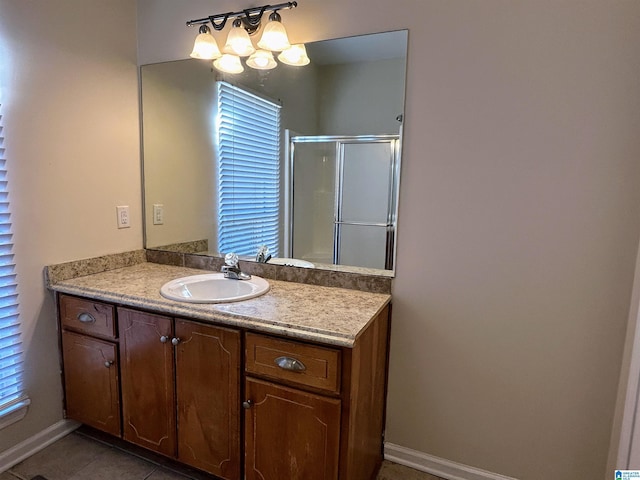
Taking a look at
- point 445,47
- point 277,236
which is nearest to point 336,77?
point 445,47

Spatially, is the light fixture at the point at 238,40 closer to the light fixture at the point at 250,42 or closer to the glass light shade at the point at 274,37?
the light fixture at the point at 250,42

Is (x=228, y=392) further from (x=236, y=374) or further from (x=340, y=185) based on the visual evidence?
(x=340, y=185)

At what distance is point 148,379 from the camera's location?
158 cm

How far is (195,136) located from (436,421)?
194cm

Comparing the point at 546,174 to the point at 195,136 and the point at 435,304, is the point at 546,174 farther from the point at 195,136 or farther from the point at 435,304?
the point at 195,136

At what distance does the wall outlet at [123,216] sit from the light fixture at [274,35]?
3.89ft

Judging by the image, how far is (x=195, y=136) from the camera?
2.11m

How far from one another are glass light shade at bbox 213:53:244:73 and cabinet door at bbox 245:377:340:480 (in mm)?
1525

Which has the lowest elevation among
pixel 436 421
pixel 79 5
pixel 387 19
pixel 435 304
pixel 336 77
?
pixel 436 421

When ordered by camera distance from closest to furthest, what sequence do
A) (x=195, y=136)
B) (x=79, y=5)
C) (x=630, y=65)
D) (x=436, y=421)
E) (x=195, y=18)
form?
(x=630, y=65) < (x=436, y=421) < (x=79, y=5) < (x=195, y=18) < (x=195, y=136)

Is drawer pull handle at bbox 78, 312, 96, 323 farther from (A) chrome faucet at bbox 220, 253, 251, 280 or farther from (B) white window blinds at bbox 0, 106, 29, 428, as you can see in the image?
(A) chrome faucet at bbox 220, 253, 251, 280

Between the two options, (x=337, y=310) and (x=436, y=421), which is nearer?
(x=337, y=310)

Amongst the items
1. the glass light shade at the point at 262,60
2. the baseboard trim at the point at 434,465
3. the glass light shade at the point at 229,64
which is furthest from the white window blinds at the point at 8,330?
the baseboard trim at the point at 434,465

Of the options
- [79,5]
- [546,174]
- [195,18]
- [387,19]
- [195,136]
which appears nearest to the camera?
[546,174]
